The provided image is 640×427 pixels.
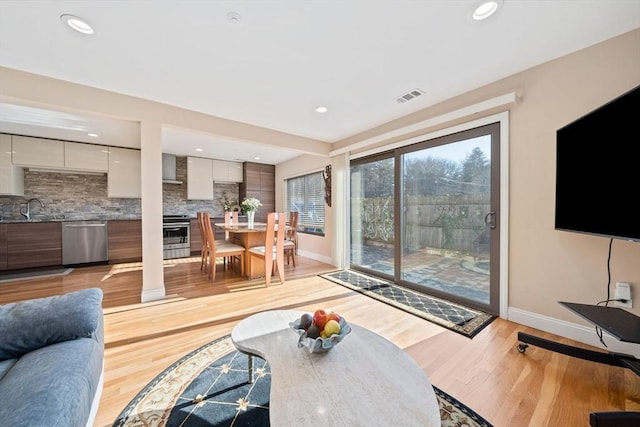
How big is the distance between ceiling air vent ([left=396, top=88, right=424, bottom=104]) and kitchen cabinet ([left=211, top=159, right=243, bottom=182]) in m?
4.88

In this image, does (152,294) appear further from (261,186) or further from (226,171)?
(261,186)

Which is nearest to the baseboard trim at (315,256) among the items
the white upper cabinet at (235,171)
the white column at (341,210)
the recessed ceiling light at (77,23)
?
the white column at (341,210)

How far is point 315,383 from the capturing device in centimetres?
100

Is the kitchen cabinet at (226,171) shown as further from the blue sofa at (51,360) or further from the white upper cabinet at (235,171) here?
the blue sofa at (51,360)

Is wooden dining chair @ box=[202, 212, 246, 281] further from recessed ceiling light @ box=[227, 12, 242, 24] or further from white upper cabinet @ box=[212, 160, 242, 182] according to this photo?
recessed ceiling light @ box=[227, 12, 242, 24]

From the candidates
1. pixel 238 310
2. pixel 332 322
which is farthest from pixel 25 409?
pixel 238 310

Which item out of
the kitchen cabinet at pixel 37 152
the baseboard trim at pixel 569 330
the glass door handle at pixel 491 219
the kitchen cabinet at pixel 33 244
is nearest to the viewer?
the baseboard trim at pixel 569 330

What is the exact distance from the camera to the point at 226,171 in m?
6.41

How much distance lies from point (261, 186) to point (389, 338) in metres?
5.49

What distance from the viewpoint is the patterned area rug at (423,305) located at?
230 centimetres

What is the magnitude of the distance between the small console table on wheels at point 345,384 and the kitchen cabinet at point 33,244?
5.15 metres

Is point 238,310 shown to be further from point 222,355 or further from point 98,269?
point 98,269

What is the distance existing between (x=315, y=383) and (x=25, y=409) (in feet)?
3.13

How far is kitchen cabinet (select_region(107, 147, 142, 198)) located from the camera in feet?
16.1
